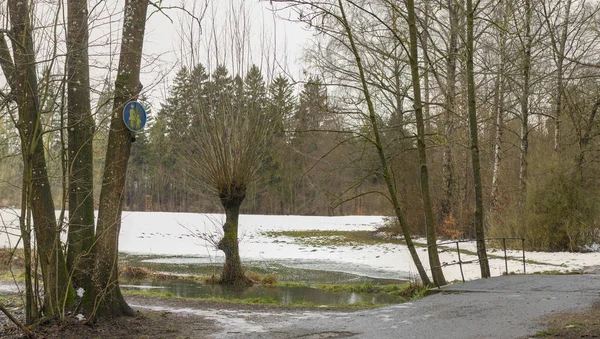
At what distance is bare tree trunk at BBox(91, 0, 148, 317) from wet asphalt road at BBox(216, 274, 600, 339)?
1753 millimetres

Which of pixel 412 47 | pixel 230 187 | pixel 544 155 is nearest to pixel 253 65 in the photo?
pixel 230 187

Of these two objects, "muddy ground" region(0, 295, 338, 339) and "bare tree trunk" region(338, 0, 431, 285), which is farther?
"bare tree trunk" region(338, 0, 431, 285)

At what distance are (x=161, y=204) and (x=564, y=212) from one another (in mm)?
44193

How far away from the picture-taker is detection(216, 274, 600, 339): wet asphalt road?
6926 mm

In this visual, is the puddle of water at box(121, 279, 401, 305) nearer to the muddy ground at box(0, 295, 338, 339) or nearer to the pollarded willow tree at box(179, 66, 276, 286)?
the pollarded willow tree at box(179, 66, 276, 286)

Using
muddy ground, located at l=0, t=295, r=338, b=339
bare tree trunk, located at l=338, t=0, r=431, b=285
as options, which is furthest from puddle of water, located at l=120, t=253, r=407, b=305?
muddy ground, located at l=0, t=295, r=338, b=339

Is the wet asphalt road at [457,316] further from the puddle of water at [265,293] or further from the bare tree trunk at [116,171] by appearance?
the puddle of water at [265,293]

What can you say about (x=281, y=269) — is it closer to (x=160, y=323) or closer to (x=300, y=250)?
(x=300, y=250)

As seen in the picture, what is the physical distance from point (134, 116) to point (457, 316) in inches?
207

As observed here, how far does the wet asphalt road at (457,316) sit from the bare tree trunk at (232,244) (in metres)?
5.67

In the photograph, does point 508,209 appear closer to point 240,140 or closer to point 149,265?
point 240,140

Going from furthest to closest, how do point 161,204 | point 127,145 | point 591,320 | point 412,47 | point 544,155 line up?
point 161,204 < point 544,155 < point 412,47 < point 127,145 < point 591,320

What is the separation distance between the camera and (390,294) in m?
13.5

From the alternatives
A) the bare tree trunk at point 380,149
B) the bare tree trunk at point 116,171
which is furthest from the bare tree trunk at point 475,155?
the bare tree trunk at point 116,171
